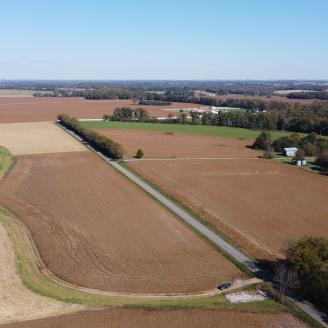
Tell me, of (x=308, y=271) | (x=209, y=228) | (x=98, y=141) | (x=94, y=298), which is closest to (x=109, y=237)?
(x=209, y=228)

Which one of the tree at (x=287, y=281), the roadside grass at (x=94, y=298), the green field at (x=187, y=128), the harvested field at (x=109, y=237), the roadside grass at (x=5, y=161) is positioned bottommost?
the green field at (x=187, y=128)

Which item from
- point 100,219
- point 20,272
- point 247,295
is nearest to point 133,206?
point 100,219

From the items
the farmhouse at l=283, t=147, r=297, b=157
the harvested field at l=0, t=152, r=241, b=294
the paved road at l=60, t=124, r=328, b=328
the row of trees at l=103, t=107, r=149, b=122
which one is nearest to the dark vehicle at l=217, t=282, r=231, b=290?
the harvested field at l=0, t=152, r=241, b=294

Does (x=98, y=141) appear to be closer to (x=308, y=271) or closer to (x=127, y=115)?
(x=127, y=115)

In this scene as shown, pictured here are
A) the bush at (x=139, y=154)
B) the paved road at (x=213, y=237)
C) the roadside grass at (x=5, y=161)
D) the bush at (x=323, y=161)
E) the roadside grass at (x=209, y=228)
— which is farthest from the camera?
the bush at (x=139, y=154)

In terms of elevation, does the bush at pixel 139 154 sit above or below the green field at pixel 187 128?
above

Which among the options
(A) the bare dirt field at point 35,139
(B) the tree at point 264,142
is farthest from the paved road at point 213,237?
(B) the tree at point 264,142

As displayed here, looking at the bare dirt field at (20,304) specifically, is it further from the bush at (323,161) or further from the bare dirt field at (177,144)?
the bush at (323,161)
